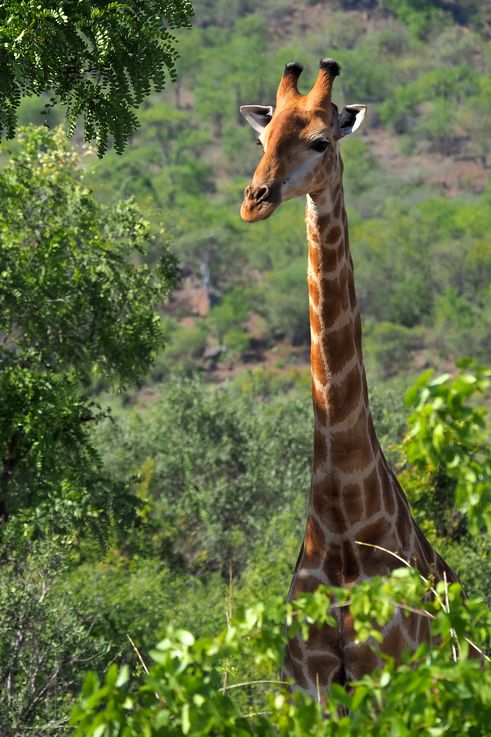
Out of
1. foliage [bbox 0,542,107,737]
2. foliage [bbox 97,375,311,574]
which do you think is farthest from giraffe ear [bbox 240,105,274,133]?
foliage [bbox 97,375,311,574]

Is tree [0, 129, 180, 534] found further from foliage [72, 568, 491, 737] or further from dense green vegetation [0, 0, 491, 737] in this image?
foliage [72, 568, 491, 737]

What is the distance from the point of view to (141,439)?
1341 inches

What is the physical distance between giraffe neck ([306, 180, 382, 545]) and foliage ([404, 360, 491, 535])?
300 centimetres

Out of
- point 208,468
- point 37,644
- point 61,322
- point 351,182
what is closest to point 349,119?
point 37,644

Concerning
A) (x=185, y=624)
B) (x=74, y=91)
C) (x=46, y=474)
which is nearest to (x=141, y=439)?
(x=185, y=624)

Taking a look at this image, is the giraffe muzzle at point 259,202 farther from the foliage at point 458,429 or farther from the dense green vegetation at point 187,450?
the foliage at point 458,429

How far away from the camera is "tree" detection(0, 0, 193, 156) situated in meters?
9.09

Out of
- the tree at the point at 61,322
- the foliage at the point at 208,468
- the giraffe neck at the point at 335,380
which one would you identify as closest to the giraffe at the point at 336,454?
the giraffe neck at the point at 335,380

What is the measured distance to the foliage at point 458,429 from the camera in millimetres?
4816

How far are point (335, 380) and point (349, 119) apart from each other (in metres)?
1.58

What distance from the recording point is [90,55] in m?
9.62

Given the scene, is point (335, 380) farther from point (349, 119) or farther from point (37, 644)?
point (37, 644)

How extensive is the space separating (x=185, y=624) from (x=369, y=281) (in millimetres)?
72394

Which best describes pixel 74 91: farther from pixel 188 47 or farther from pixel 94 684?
pixel 188 47
